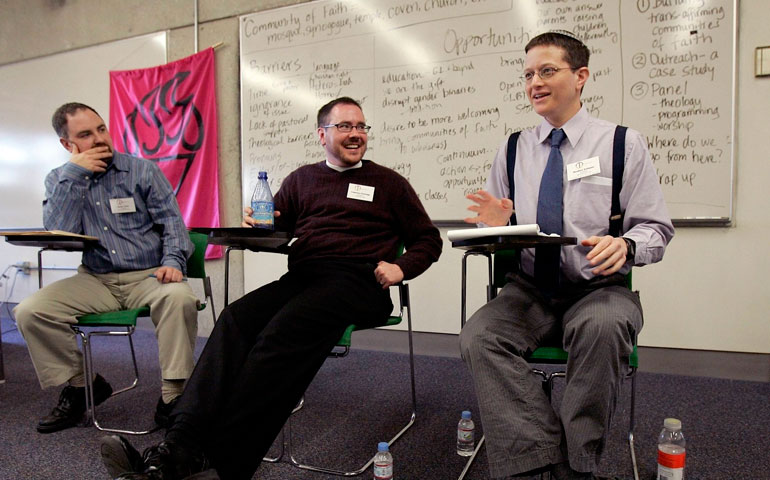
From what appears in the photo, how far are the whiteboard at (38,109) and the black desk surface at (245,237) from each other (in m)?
2.97

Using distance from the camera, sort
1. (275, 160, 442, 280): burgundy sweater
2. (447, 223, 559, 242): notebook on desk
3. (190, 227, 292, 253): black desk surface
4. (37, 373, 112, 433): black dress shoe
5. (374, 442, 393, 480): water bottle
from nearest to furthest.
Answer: (447, 223, 559, 242): notebook on desk < (374, 442, 393, 480): water bottle < (190, 227, 292, 253): black desk surface < (275, 160, 442, 280): burgundy sweater < (37, 373, 112, 433): black dress shoe

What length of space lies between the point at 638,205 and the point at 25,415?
252 centimetres

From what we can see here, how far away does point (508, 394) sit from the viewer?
123 centimetres

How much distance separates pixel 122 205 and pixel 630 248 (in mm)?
2011

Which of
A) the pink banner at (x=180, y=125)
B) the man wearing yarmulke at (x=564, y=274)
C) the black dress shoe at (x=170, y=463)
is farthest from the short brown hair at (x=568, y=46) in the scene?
the pink banner at (x=180, y=125)

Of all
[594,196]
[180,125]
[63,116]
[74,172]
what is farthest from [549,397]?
[180,125]

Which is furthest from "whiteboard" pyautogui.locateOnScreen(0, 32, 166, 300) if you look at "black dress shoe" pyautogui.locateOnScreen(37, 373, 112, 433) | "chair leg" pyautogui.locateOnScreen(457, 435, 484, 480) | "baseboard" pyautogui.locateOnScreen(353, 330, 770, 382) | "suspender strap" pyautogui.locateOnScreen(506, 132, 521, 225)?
"baseboard" pyautogui.locateOnScreen(353, 330, 770, 382)

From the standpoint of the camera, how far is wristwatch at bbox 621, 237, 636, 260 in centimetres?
128

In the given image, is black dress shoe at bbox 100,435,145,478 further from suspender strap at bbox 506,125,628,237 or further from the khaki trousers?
suspender strap at bbox 506,125,628,237

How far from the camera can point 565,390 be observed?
1237 millimetres

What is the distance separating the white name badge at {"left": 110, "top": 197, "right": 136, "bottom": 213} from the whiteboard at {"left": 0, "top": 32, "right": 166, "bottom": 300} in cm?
222

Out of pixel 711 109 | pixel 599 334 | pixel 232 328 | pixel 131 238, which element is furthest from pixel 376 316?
pixel 711 109

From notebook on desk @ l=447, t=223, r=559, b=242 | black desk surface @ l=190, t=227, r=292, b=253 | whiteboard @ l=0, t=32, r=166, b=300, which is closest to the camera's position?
notebook on desk @ l=447, t=223, r=559, b=242

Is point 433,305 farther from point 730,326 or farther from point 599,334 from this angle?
point 599,334
